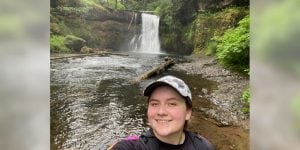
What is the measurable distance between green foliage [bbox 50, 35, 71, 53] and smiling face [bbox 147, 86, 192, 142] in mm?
756

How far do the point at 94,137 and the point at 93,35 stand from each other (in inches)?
17.7

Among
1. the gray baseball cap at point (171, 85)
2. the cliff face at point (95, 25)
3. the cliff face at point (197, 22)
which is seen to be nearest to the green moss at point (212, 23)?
the cliff face at point (197, 22)

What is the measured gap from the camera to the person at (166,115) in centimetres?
83

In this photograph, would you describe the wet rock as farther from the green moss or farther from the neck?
the neck

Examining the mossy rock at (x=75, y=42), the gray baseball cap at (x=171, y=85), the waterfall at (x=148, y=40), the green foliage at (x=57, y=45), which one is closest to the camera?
the gray baseball cap at (x=171, y=85)

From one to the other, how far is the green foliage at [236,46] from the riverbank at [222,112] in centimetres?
5

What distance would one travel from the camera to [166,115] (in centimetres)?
84

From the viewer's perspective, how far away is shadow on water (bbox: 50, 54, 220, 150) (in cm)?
158

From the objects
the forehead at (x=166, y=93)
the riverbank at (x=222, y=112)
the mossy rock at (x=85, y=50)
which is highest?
the mossy rock at (x=85, y=50)

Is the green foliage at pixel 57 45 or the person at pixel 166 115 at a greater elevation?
the green foliage at pixel 57 45

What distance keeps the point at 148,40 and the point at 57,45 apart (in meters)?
0.47
